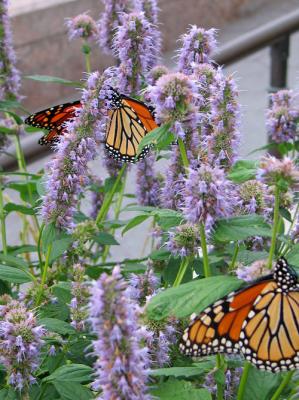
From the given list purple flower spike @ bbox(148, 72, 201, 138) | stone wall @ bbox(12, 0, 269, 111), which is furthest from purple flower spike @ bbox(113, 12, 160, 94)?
stone wall @ bbox(12, 0, 269, 111)

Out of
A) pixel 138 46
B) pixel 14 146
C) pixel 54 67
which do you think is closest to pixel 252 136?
pixel 54 67

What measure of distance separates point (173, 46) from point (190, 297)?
24.9 ft

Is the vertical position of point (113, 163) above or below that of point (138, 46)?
below

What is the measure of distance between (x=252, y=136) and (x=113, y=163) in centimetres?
405

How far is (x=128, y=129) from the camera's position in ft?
7.29

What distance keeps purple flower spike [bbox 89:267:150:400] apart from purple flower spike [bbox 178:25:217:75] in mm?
879

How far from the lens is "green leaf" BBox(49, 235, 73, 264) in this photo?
1.76 m

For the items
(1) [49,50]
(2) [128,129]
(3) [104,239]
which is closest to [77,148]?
(3) [104,239]

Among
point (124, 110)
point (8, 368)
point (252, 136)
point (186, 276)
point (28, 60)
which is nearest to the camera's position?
point (8, 368)

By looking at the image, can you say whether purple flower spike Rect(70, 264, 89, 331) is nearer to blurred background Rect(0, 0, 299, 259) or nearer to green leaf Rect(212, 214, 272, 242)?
green leaf Rect(212, 214, 272, 242)

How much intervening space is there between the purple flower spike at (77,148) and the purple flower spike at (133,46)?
324 mm

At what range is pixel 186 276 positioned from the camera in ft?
5.51

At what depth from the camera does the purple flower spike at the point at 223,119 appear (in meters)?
1.61

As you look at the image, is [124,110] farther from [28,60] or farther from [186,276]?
[28,60]
